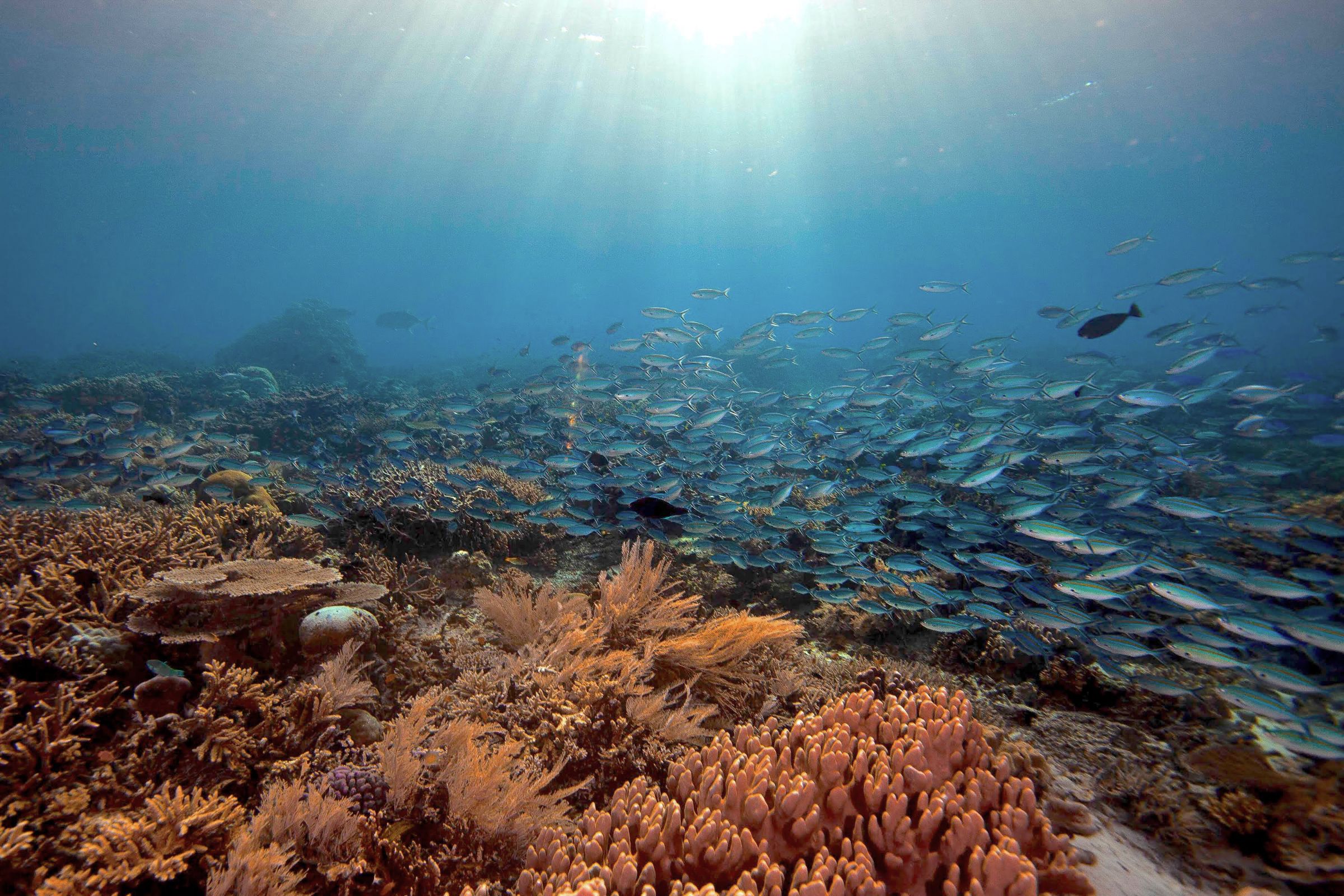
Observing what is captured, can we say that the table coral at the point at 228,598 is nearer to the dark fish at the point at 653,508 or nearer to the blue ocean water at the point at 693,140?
the dark fish at the point at 653,508

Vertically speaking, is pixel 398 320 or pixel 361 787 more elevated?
pixel 398 320

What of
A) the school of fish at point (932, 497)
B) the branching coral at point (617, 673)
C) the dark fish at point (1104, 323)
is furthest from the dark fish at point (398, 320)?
the dark fish at point (1104, 323)

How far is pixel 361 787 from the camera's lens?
109 inches

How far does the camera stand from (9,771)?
254cm

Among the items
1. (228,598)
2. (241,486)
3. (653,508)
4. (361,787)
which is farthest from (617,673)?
(241,486)

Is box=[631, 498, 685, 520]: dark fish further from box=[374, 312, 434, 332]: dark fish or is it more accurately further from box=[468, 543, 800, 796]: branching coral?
box=[374, 312, 434, 332]: dark fish

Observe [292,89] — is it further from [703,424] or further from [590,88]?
[703,424]

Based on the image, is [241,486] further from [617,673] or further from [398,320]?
[398,320]

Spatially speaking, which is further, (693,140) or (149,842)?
(693,140)

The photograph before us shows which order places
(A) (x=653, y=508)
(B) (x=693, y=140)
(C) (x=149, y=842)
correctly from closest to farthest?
(C) (x=149, y=842) → (A) (x=653, y=508) → (B) (x=693, y=140)

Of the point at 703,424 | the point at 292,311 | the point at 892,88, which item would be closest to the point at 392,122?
the point at 292,311

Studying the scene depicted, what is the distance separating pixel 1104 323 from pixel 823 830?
9.56m

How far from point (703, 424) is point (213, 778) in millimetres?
7154

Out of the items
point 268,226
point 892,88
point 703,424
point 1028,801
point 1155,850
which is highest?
point 892,88
